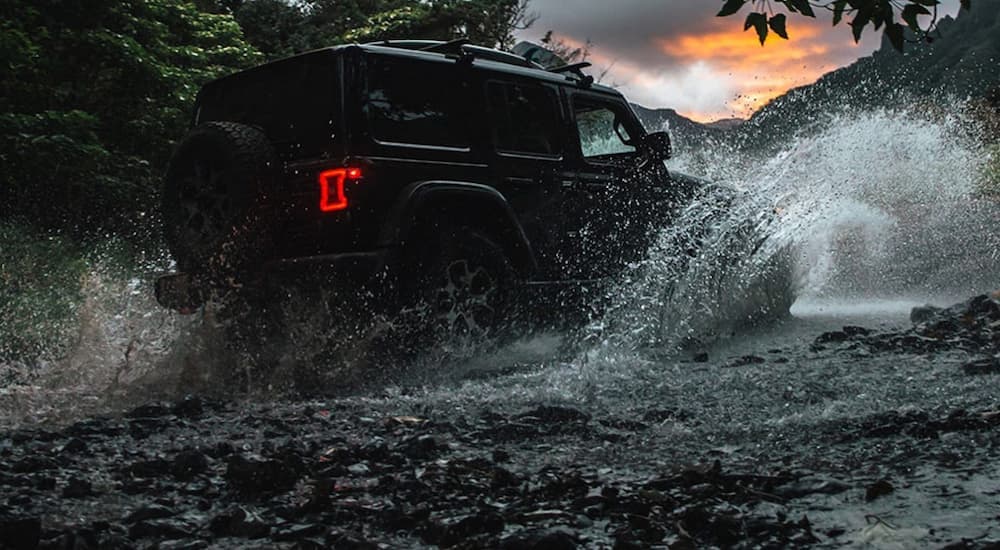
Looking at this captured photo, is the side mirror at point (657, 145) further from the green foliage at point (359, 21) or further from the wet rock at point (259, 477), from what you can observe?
the green foliage at point (359, 21)

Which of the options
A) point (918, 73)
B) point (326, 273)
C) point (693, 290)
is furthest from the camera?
point (918, 73)

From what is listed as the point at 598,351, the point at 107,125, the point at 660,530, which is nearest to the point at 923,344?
the point at 598,351

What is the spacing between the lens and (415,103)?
19.4ft

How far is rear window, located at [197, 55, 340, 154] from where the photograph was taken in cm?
559

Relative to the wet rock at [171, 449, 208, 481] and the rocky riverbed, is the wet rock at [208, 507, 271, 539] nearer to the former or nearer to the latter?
the rocky riverbed

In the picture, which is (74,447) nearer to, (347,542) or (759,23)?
(347,542)

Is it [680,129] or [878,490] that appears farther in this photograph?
[680,129]

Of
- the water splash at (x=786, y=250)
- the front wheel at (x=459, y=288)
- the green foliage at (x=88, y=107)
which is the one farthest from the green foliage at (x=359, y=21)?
the front wheel at (x=459, y=288)

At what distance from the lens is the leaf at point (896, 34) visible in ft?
10.7

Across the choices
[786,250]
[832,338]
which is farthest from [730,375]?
[786,250]

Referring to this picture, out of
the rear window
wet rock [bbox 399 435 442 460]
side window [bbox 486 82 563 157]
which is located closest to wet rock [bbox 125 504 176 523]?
wet rock [bbox 399 435 442 460]

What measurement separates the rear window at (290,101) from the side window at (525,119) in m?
1.17

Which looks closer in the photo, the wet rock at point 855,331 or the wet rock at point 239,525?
the wet rock at point 239,525

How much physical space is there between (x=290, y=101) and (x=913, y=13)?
3687 mm
